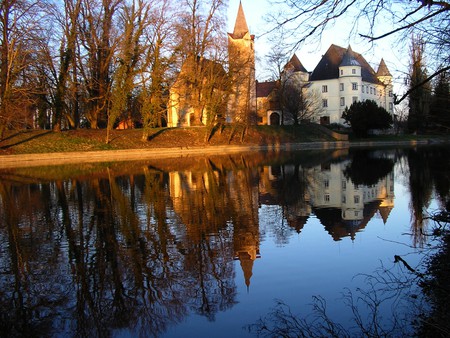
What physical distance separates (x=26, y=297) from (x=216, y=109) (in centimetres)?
4017

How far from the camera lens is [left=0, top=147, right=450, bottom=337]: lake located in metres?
5.29

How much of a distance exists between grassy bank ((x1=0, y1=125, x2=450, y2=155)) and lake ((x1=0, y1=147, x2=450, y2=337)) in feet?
78.9

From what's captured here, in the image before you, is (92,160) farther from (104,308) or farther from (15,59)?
(104,308)

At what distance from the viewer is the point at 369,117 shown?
56.0 meters

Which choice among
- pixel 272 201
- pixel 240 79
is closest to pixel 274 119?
pixel 240 79

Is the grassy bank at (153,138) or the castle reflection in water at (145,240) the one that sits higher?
the grassy bank at (153,138)

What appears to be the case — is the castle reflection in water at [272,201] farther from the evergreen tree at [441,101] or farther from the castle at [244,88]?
the castle at [244,88]

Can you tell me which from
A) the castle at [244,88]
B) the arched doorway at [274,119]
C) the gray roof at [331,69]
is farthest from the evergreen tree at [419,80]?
the gray roof at [331,69]

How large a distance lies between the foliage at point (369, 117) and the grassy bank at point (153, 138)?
2.00 meters

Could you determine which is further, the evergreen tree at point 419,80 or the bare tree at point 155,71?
the bare tree at point 155,71

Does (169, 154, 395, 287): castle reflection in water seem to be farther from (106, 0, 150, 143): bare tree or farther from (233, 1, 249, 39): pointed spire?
(233, 1, 249, 39): pointed spire

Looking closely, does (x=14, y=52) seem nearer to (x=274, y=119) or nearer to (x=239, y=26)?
(x=239, y=26)

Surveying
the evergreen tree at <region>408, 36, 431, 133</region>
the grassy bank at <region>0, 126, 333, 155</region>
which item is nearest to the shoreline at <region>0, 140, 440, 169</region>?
the grassy bank at <region>0, 126, 333, 155</region>

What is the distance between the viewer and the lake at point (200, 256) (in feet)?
17.4
